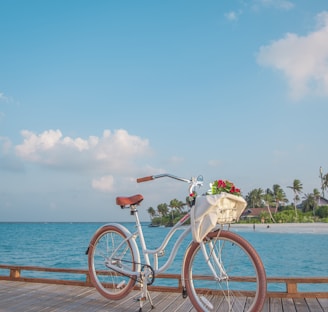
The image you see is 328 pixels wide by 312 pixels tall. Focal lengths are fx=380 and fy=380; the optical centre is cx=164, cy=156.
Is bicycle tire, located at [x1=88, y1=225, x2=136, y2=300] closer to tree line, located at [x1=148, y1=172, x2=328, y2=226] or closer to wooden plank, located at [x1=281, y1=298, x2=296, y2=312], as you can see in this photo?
wooden plank, located at [x1=281, y1=298, x2=296, y2=312]

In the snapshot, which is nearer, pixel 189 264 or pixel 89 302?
pixel 189 264

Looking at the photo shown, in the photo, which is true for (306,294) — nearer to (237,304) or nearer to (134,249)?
(237,304)

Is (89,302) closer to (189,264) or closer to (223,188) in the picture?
(189,264)

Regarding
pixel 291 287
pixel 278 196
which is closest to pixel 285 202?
pixel 278 196

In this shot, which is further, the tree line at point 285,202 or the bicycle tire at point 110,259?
the tree line at point 285,202

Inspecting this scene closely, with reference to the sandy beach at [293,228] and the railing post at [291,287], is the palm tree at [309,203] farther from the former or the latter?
the railing post at [291,287]

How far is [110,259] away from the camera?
3.96 metres

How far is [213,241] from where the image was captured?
10.2ft

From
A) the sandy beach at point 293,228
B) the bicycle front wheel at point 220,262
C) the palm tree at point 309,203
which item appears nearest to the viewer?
the bicycle front wheel at point 220,262

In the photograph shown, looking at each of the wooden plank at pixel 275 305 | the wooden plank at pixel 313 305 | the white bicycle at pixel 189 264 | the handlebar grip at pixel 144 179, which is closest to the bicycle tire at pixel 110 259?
the white bicycle at pixel 189 264

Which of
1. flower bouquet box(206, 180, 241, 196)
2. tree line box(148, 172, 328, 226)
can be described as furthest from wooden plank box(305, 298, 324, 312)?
tree line box(148, 172, 328, 226)

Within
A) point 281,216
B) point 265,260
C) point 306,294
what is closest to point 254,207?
point 281,216

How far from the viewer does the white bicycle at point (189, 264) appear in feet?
9.84

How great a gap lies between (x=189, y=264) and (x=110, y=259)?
1093mm
